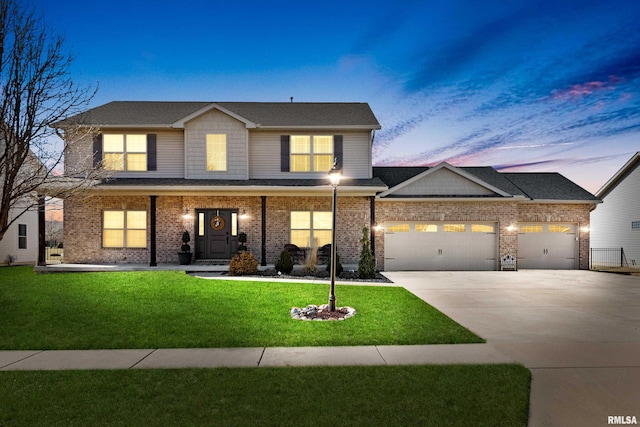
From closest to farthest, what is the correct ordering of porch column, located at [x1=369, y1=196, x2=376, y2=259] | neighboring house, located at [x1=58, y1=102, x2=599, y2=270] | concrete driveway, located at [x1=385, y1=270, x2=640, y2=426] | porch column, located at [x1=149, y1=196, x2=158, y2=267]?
concrete driveway, located at [x1=385, y1=270, x2=640, y2=426], porch column, located at [x1=149, y1=196, x2=158, y2=267], porch column, located at [x1=369, y1=196, x2=376, y2=259], neighboring house, located at [x1=58, y1=102, x2=599, y2=270]

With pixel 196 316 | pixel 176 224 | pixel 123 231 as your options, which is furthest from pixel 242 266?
pixel 123 231

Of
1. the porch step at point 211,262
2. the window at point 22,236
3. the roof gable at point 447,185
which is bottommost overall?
the porch step at point 211,262

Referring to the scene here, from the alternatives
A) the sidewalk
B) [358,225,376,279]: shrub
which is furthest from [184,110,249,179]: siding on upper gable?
the sidewalk

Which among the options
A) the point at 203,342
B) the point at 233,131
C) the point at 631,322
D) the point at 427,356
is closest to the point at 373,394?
the point at 427,356

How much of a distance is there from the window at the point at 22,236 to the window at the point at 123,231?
9381 millimetres

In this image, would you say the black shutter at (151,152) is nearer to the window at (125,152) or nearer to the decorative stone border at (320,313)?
the window at (125,152)

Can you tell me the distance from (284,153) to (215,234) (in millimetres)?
4820

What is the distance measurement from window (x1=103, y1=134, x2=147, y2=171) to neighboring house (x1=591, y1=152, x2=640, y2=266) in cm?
2676

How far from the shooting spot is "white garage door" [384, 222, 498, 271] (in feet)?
55.2

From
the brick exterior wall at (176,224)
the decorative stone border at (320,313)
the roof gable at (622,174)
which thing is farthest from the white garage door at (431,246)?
the roof gable at (622,174)

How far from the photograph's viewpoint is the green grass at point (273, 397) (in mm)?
3635

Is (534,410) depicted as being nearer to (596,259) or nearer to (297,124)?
(297,124)

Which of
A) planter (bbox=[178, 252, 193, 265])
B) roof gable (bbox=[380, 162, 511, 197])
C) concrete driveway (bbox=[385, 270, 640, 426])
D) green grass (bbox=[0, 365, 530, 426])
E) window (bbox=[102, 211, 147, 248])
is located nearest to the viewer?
green grass (bbox=[0, 365, 530, 426])

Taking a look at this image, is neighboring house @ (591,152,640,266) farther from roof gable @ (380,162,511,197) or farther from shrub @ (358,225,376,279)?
shrub @ (358,225,376,279)
